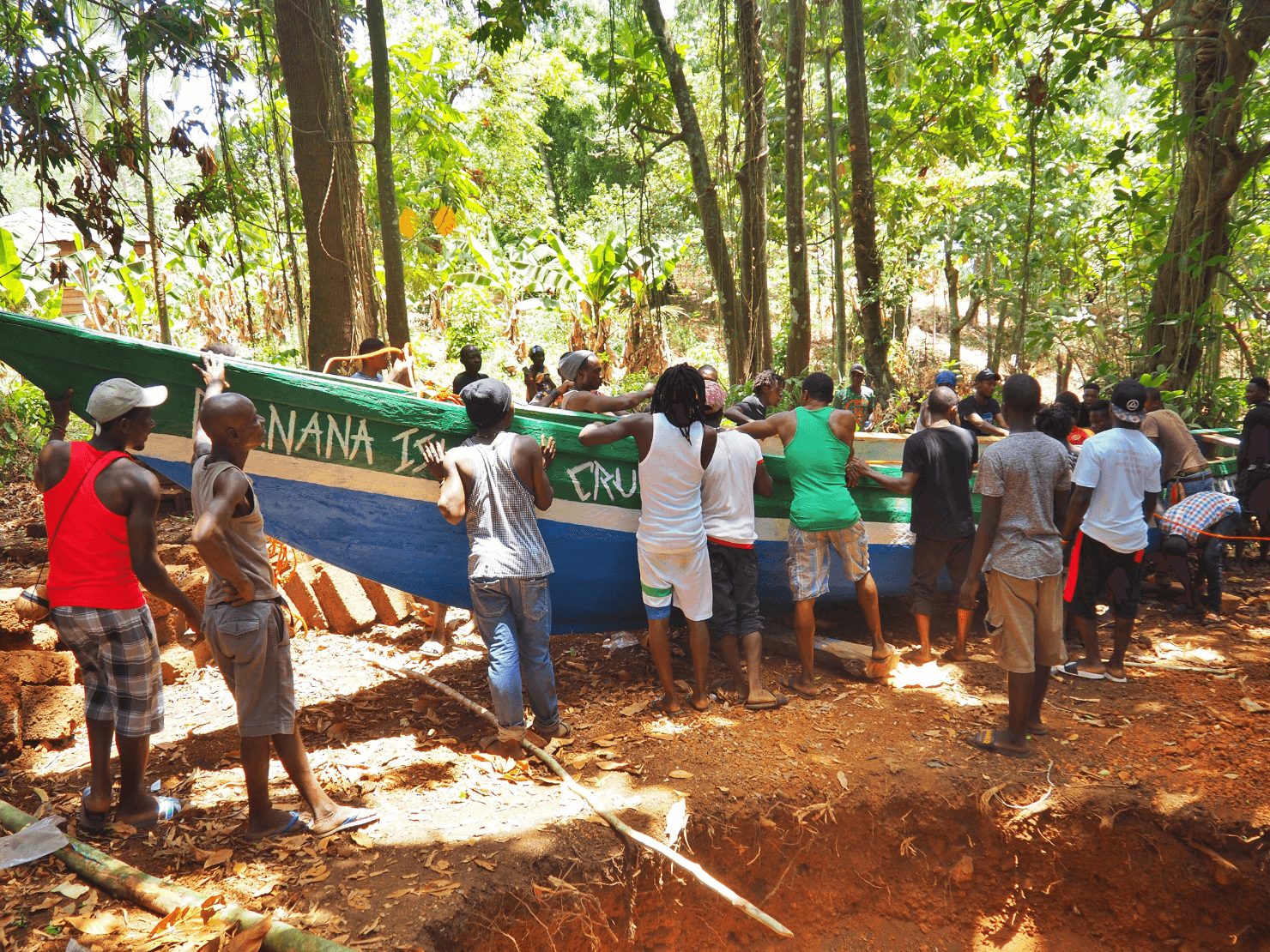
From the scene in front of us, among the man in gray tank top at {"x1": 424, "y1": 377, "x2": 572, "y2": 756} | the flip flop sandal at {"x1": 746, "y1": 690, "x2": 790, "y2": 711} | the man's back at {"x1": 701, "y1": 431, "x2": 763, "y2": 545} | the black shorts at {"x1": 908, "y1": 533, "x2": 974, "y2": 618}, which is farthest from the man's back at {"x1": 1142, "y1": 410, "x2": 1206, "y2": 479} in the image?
the man in gray tank top at {"x1": 424, "y1": 377, "x2": 572, "y2": 756}

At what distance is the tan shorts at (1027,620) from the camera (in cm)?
402

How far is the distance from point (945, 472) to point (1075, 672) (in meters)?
1.61

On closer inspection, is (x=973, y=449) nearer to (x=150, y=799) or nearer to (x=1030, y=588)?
(x=1030, y=588)

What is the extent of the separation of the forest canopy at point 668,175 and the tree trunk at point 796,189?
36 mm

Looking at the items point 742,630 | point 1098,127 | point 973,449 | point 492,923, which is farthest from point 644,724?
point 1098,127

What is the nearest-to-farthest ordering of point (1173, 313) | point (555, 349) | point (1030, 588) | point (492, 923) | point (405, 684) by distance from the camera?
point (492, 923) → point (1030, 588) → point (405, 684) → point (1173, 313) → point (555, 349)

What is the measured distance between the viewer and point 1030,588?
4.01 m

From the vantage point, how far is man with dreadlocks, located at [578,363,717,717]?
14.3 feet

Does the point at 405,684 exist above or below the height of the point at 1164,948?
above

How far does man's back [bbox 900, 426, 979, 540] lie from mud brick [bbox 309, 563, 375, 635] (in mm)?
3948

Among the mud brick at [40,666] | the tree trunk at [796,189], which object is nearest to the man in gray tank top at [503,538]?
the mud brick at [40,666]

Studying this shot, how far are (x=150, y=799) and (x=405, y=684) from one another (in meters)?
1.75

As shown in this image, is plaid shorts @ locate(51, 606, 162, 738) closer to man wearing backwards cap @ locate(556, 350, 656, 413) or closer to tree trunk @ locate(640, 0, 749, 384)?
man wearing backwards cap @ locate(556, 350, 656, 413)

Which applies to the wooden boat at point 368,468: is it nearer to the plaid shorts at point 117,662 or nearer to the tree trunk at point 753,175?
the plaid shorts at point 117,662
